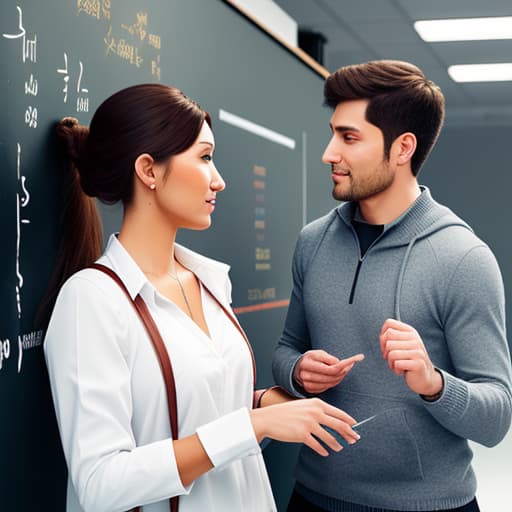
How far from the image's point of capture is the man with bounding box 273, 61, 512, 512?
1519 mm

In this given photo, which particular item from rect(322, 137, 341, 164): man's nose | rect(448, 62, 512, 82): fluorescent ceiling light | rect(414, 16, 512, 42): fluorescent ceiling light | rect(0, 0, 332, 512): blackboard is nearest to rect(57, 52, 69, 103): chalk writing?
rect(0, 0, 332, 512): blackboard

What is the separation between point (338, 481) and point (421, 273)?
0.48m

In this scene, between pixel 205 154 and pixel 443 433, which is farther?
pixel 443 433

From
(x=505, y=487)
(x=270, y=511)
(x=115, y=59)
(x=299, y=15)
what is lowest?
(x=505, y=487)

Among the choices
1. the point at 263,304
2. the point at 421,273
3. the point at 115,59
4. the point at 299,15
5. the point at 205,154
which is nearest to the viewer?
the point at 205,154

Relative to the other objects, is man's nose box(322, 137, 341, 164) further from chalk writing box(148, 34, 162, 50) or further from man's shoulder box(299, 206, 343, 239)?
chalk writing box(148, 34, 162, 50)

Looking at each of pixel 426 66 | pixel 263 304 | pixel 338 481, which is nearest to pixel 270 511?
pixel 338 481

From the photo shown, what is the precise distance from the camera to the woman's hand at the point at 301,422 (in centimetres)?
121

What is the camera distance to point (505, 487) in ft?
14.9

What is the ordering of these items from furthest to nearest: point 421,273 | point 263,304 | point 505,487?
point 505,487
point 263,304
point 421,273

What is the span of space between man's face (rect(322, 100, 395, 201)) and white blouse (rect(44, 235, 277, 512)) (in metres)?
0.53

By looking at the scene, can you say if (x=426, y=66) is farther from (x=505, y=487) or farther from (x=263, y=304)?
(x=263, y=304)

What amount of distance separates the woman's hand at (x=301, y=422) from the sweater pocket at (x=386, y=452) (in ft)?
1.26

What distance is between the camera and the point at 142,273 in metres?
1.31
